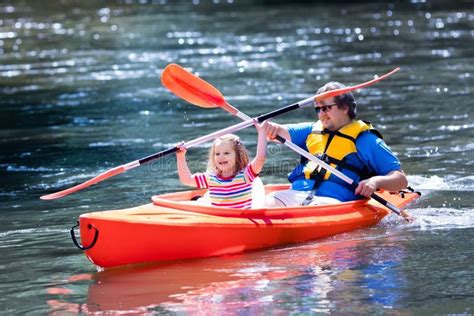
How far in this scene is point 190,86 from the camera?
7301 mm

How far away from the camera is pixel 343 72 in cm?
1538

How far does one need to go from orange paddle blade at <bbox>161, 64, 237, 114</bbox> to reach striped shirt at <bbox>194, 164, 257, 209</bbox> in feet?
2.30

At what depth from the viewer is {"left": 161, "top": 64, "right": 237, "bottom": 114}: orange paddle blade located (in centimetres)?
721

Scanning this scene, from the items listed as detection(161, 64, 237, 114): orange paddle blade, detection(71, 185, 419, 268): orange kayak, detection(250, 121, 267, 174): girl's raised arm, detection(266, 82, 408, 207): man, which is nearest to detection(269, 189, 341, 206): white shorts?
detection(266, 82, 408, 207): man

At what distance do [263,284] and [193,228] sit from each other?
69 cm

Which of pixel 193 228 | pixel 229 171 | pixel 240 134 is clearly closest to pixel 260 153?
pixel 229 171

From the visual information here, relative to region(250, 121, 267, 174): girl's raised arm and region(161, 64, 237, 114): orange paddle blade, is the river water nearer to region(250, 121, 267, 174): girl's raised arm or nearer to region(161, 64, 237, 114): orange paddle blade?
region(250, 121, 267, 174): girl's raised arm

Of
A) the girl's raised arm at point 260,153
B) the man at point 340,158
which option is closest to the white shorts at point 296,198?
the man at point 340,158

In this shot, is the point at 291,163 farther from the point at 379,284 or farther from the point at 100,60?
the point at 100,60

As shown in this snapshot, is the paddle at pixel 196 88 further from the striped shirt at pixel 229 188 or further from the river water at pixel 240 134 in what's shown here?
the river water at pixel 240 134

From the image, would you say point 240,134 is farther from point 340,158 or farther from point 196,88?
point 340,158

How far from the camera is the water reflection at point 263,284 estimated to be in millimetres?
5426

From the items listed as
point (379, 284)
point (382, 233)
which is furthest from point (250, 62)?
point (379, 284)

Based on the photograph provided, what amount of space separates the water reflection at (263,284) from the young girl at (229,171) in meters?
0.40
